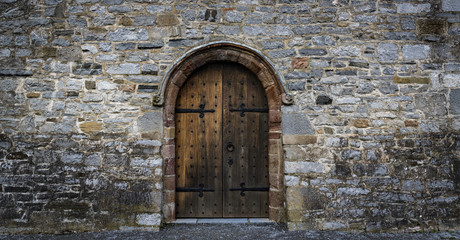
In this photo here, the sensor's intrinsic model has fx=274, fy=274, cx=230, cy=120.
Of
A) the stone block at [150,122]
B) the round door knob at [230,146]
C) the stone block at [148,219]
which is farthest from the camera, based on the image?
the round door knob at [230,146]

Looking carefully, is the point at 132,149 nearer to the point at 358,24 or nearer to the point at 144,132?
the point at 144,132

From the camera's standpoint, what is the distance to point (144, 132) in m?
3.84

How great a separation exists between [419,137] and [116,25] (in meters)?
4.56

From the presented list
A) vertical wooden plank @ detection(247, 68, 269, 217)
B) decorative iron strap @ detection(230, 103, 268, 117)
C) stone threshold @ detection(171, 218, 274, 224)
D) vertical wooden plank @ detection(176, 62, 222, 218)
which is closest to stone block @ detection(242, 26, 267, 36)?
vertical wooden plank @ detection(247, 68, 269, 217)

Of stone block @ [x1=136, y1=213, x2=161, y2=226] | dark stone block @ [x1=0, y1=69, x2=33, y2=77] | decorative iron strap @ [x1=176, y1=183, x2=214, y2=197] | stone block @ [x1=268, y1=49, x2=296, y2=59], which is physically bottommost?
stone block @ [x1=136, y1=213, x2=161, y2=226]

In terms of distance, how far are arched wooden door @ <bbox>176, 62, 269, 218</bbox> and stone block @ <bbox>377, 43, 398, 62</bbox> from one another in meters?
1.73

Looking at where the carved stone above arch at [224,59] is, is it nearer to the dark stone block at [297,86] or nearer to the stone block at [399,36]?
the dark stone block at [297,86]

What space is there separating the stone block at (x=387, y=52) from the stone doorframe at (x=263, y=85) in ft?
4.85

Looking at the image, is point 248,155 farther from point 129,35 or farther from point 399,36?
point 399,36

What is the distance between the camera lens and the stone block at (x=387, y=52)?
12.7ft

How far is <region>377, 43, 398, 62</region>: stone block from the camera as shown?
153 inches

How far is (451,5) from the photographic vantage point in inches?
154

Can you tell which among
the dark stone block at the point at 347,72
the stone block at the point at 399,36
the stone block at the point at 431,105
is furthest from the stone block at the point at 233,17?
the stone block at the point at 431,105

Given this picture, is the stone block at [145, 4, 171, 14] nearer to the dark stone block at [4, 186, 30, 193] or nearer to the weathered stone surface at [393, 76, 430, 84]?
the dark stone block at [4, 186, 30, 193]
